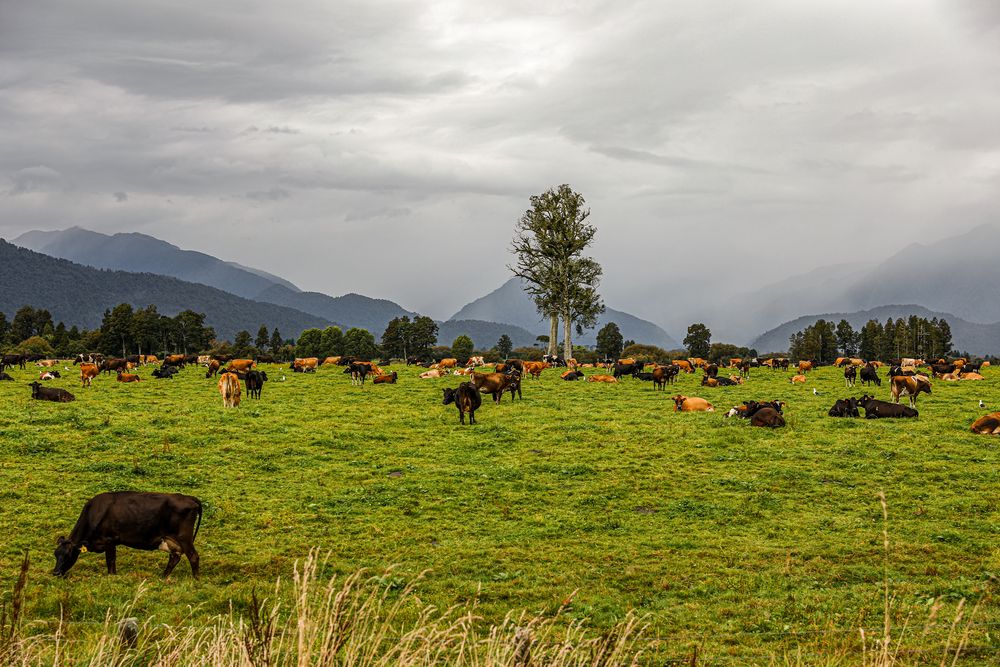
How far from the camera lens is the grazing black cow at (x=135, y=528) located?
11000mm

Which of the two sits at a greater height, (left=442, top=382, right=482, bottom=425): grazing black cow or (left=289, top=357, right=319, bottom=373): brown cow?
(left=289, top=357, right=319, bottom=373): brown cow

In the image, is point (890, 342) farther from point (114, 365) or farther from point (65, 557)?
point (65, 557)

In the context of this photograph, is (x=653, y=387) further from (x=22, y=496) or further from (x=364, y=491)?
(x=22, y=496)

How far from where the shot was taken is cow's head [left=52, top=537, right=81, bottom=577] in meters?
10.6

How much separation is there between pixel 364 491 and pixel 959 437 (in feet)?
60.9

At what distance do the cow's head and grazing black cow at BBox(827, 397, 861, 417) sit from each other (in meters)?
24.8

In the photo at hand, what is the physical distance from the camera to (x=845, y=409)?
2577 cm

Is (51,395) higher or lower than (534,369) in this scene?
lower

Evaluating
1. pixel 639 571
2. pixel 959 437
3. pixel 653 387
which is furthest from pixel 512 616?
pixel 653 387

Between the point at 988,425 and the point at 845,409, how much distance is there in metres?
4.71

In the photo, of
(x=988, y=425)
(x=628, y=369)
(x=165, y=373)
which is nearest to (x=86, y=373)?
(x=165, y=373)

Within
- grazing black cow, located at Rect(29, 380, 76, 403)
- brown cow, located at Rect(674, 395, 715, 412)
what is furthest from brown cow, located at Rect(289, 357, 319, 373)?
brown cow, located at Rect(674, 395, 715, 412)

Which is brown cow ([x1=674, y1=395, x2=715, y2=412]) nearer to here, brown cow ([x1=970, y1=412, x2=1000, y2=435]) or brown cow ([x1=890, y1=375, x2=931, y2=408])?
brown cow ([x1=890, y1=375, x2=931, y2=408])

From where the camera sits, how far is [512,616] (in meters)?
9.46
